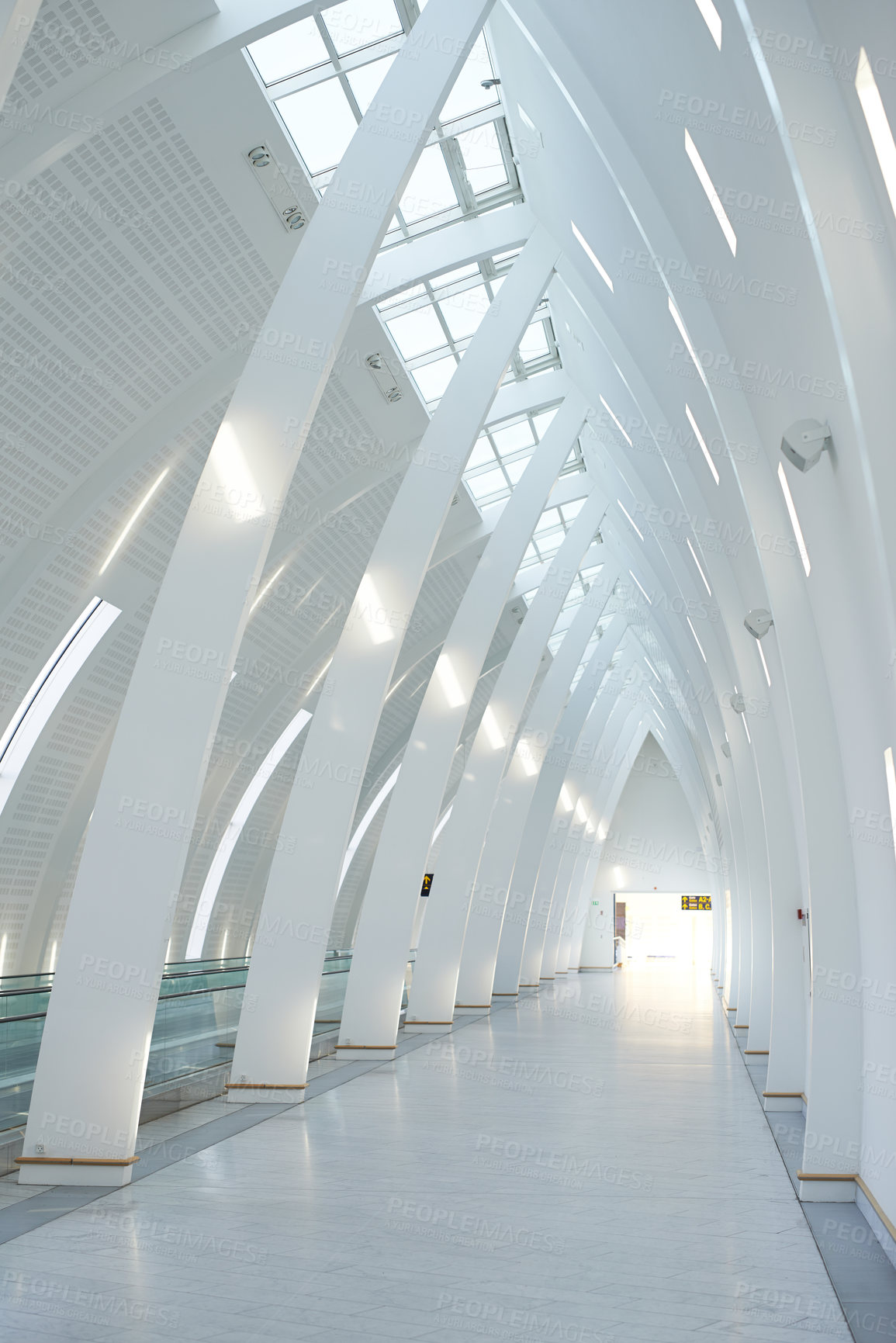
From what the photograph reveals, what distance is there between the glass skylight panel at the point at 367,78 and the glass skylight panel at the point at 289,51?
509 mm

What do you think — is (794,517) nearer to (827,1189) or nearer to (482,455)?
(827,1189)

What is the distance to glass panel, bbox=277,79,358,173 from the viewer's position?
12.6m

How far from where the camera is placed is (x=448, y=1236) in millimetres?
6578

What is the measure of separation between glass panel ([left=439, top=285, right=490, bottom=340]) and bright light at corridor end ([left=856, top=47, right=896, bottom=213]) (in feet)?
46.2

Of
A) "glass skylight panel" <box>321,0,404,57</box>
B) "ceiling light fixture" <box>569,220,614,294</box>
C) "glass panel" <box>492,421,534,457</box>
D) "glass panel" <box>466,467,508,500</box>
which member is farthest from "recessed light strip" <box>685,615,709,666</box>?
"glass skylight panel" <box>321,0,404,57</box>

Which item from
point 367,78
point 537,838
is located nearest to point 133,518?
point 367,78

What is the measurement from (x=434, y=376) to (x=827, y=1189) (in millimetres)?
14572

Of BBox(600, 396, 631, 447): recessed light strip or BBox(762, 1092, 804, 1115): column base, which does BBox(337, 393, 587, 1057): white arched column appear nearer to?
BBox(600, 396, 631, 447): recessed light strip

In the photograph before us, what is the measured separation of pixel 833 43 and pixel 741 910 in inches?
771

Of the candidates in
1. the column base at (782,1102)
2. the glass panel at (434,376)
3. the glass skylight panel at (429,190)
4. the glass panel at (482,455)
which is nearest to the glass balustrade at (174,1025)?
the column base at (782,1102)

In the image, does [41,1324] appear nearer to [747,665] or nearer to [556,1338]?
[556,1338]

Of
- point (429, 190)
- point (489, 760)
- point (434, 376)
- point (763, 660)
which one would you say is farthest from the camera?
point (489, 760)

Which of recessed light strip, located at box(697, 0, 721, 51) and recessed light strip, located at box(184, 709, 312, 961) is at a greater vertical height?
recessed light strip, located at box(697, 0, 721, 51)

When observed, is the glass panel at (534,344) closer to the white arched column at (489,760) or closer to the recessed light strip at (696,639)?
the white arched column at (489,760)
